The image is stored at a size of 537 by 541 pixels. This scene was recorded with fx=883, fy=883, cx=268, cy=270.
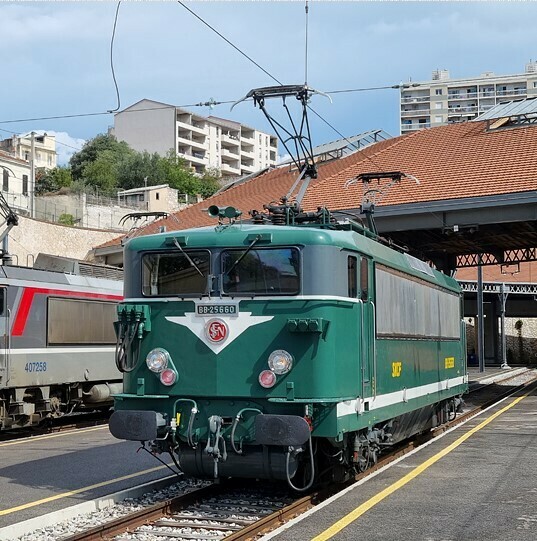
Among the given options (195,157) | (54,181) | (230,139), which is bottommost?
(54,181)

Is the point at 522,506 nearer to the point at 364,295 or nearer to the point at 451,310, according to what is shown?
the point at 364,295

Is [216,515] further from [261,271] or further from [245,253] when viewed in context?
[245,253]

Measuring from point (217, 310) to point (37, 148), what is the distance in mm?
97850

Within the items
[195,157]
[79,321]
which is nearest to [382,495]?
[79,321]

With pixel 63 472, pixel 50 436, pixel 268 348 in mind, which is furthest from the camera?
pixel 50 436

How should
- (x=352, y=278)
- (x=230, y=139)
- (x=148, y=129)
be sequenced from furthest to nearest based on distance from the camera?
1. (x=230, y=139)
2. (x=148, y=129)
3. (x=352, y=278)

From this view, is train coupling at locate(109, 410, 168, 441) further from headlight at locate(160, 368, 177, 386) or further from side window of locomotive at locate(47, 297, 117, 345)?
side window of locomotive at locate(47, 297, 117, 345)

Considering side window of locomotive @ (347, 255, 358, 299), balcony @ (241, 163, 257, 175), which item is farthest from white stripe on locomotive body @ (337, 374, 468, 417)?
balcony @ (241, 163, 257, 175)

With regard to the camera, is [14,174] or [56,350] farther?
[14,174]

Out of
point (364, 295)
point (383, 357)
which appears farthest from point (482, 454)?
point (364, 295)

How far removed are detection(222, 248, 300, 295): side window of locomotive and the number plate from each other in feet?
0.55

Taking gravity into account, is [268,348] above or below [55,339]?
below

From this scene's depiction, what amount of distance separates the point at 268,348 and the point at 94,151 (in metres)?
83.4

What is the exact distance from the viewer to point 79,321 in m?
19.3
